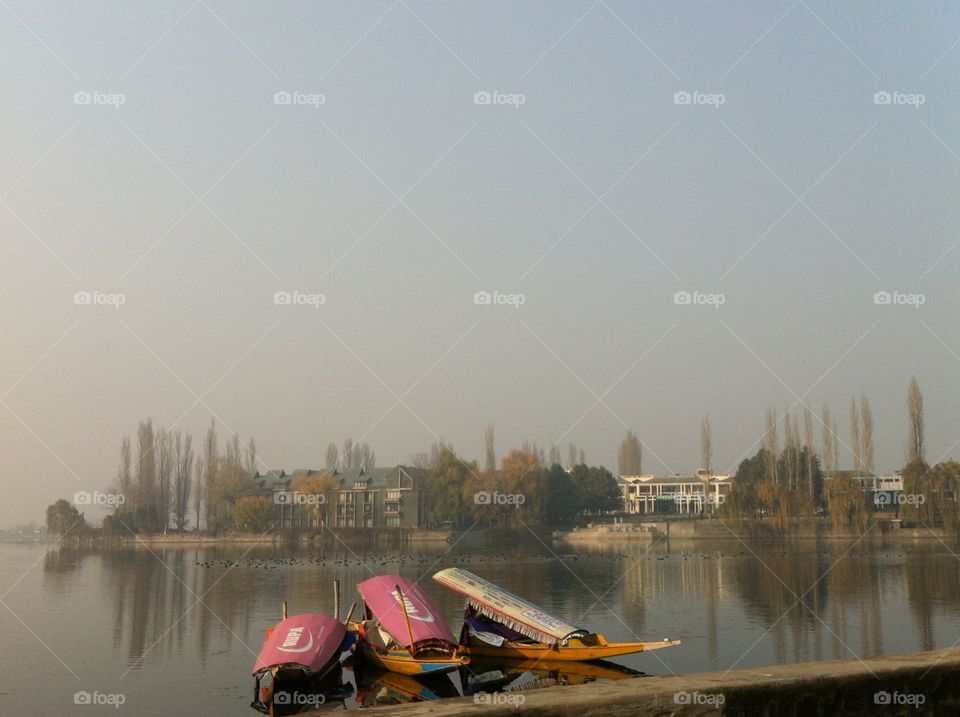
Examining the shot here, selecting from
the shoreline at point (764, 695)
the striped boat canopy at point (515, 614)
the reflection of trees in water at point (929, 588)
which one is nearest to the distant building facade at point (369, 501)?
the reflection of trees in water at point (929, 588)

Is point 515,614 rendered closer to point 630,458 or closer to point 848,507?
point 848,507

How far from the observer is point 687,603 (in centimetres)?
3475

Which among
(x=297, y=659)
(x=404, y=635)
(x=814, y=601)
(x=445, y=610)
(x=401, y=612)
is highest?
(x=401, y=612)

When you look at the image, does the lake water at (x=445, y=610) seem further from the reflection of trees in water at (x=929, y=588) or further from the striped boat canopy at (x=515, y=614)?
the striped boat canopy at (x=515, y=614)

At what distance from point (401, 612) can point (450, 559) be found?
51.0 m

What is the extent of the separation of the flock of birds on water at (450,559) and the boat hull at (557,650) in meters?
40.9

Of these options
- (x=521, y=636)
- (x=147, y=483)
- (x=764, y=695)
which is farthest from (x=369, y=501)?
(x=764, y=695)

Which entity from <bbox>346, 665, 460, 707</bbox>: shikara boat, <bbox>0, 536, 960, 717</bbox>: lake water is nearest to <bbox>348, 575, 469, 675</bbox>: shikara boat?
<bbox>346, 665, 460, 707</bbox>: shikara boat

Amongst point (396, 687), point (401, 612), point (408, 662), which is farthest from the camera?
point (401, 612)

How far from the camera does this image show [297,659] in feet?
55.6

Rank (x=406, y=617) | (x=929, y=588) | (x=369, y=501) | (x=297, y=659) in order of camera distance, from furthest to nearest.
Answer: (x=369, y=501)
(x=929, y=588)
(x=406, y=617)
(x=297, y=659)

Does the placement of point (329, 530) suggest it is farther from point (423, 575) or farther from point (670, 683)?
point (670, 683)

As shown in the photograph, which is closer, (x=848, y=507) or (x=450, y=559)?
(x=450, y=559)

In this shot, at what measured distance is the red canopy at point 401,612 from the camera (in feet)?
60.2
